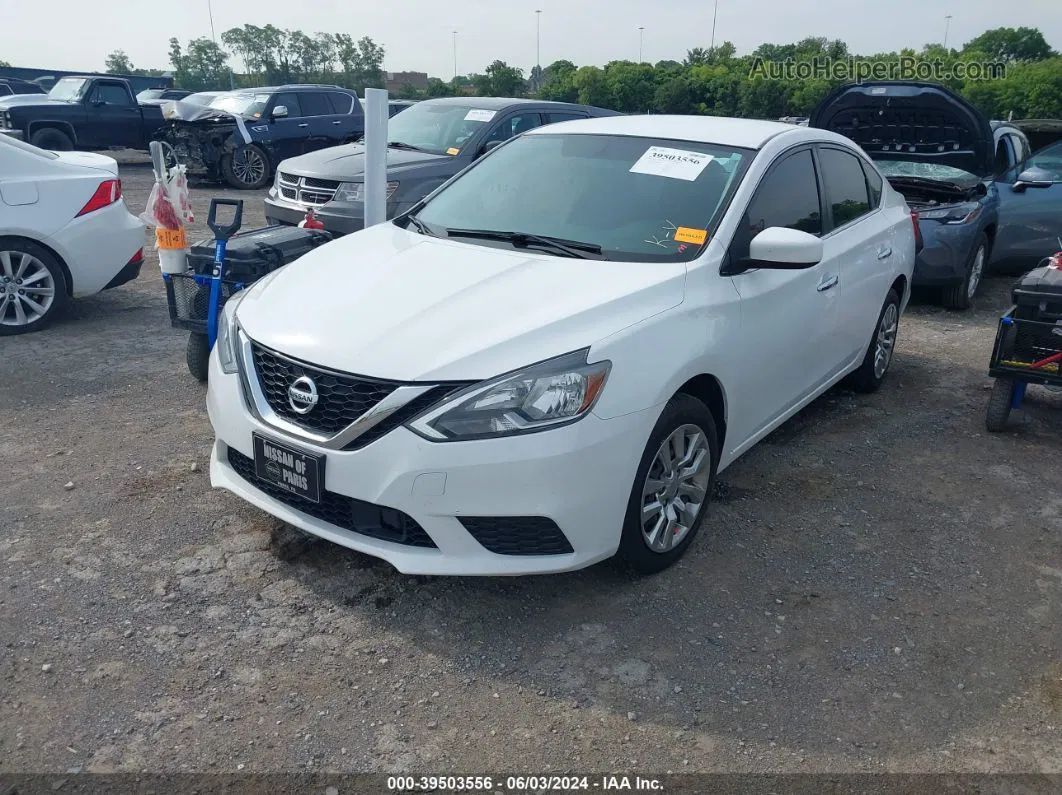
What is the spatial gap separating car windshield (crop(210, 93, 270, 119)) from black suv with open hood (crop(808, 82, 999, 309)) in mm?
10859

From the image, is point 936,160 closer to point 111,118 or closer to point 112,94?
point 111,118

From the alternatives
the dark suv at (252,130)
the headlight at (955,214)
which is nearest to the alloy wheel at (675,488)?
the headlight at (955,214)

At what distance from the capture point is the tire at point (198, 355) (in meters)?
5.34

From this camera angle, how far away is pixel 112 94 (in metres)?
18.2

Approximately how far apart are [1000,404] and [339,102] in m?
14.5

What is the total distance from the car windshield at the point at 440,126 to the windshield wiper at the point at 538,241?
538cm

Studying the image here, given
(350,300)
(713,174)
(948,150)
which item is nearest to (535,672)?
(350,300)

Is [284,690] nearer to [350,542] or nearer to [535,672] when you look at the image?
[350,542]

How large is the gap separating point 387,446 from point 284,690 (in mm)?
848

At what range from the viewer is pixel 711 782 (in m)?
2.53

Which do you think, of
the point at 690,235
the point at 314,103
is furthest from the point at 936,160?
the point at 314,103

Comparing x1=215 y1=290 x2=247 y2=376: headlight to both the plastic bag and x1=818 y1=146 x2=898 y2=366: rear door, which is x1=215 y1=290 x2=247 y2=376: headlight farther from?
x1=818 y1=146 x2=898 y2=366: rear door

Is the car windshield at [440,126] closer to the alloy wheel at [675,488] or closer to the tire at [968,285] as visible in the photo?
the tire at [968,285]

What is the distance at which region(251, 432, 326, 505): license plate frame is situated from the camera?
3.00 m
